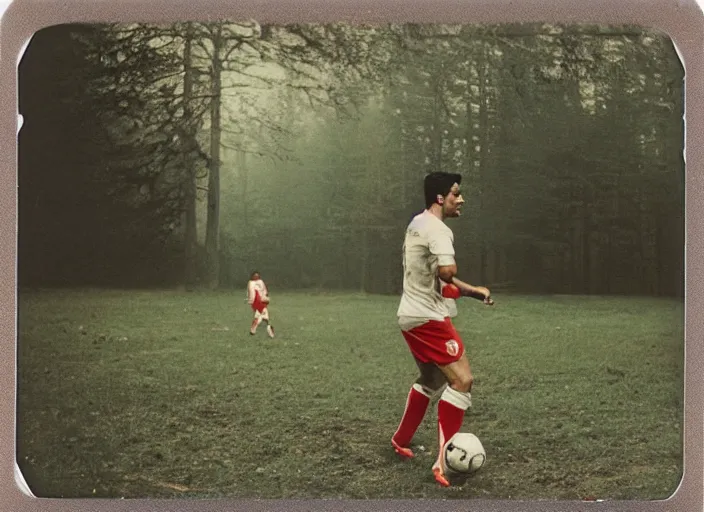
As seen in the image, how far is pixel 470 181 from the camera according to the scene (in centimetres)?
361

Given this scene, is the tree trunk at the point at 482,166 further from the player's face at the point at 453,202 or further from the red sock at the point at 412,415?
the red sock at the point at 412,415

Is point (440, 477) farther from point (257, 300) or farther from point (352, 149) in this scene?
point (352, 149)

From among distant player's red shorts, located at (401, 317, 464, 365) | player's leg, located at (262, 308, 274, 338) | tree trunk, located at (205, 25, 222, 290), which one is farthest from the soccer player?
tree trunk, located at (205, 25, 222, 290)

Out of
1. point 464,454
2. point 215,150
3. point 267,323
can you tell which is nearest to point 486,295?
point 464,454

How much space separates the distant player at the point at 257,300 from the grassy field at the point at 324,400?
1.7 inches

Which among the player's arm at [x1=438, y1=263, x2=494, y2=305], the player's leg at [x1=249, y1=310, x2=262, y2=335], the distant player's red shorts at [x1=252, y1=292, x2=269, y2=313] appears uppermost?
the player's arm at [x1=438, y1=263, x2=494, y2=305]

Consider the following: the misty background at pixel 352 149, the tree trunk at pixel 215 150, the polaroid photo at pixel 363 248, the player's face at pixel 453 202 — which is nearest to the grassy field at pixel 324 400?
the polaroid photo at pixel 363 248

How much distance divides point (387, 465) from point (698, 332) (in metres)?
1.52

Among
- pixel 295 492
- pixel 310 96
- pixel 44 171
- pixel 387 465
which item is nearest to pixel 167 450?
pixel 295 492

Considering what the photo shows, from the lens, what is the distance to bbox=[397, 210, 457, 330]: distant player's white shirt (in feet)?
11.7

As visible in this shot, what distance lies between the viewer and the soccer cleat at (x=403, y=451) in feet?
11.8

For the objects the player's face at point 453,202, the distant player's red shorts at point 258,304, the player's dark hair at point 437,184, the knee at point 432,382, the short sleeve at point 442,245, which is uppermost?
the player's dark hair at point 437,184

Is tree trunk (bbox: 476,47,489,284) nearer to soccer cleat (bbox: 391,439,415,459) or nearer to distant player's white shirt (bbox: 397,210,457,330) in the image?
distant player's white shirt (bbox: 397,210,457,330)

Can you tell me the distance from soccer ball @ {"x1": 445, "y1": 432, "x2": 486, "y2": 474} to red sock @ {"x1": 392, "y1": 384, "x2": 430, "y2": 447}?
17 cm
